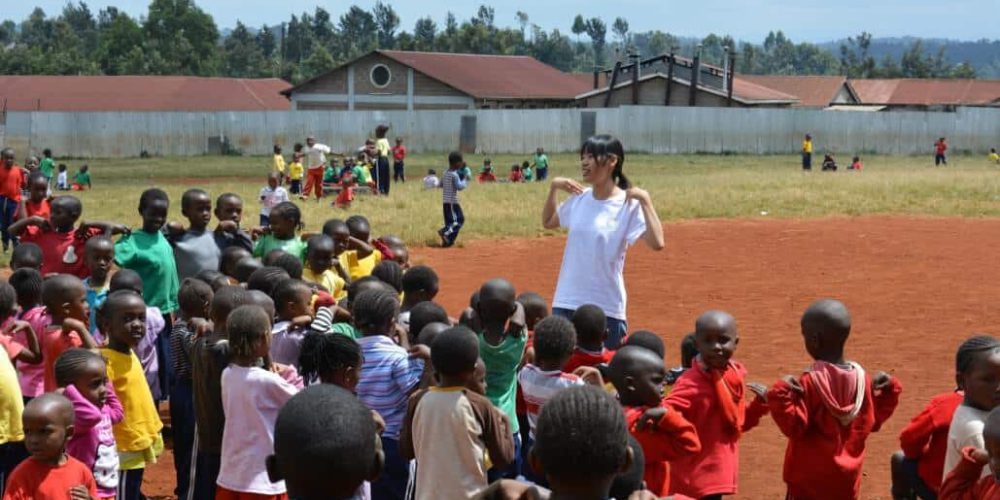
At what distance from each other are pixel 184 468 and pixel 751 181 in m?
22.8

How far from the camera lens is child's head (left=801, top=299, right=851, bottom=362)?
541cm

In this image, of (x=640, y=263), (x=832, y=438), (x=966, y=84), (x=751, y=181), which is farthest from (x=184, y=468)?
(x=966, y=84)

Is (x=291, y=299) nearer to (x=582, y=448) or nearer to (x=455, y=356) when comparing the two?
(x=455, y=356)

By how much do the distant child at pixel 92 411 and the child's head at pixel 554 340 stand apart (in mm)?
2017

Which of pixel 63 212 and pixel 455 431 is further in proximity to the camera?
pixel 63 212

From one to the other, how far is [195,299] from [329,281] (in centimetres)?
140

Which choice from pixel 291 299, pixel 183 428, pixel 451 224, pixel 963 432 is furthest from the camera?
pixel 451 224

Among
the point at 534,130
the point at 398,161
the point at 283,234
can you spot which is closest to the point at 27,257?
the point at 283,234

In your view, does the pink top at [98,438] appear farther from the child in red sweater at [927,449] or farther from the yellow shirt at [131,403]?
the child in red sweater at [927,449]

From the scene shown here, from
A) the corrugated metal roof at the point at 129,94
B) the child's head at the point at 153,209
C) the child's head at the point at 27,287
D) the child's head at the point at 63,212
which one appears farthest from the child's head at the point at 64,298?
the corrugated metal roof at the point at 129,94

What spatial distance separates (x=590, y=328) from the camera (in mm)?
6508

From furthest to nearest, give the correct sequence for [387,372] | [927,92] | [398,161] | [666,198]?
[927,92], [398,161], [666,198], [387,372]

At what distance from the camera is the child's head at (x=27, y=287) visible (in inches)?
287

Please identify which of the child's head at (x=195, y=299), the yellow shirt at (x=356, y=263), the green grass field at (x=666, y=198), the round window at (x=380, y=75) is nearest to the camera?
the child's head at (x=195, y=299)
